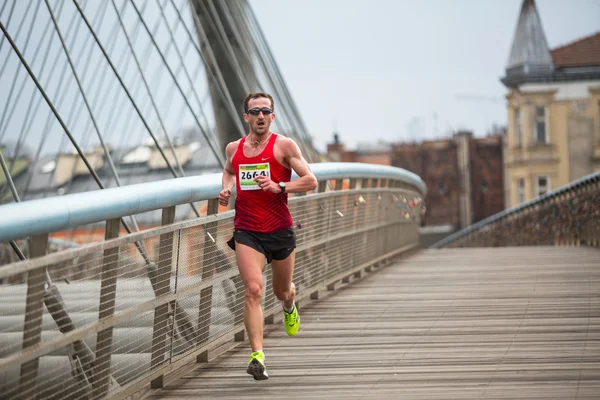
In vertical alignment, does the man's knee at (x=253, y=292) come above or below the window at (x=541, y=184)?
above

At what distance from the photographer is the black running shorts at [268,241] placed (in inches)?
258

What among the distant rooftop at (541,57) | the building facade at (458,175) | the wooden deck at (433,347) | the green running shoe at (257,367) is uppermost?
the distant rooftop at (541,57)

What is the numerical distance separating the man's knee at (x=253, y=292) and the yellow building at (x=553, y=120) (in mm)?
47300

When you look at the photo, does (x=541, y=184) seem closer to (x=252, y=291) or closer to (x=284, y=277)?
(x=284, y=277)

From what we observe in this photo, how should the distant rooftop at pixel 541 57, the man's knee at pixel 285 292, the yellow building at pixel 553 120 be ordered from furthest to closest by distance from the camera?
the distant rooftop at pixel 541 57 → the yellow building at pixel 553 120 → the man's knee at pixel 285 292

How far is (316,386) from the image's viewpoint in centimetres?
641

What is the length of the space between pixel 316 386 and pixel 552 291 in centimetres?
472

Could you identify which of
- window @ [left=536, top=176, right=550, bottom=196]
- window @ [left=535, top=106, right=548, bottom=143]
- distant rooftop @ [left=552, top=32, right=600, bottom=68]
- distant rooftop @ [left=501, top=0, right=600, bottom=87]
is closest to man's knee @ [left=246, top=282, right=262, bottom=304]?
window @ [left=535, top=106, right=548, bottom=143]

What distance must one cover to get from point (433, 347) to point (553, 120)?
46.5 m

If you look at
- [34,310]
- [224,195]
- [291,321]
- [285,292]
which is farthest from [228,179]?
[34,310]

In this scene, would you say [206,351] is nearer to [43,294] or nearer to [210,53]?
[43,294]

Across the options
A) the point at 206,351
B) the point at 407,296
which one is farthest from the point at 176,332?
the point at 407,296

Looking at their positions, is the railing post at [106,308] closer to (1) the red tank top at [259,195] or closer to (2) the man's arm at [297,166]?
(1) the red tank top at [259,195]

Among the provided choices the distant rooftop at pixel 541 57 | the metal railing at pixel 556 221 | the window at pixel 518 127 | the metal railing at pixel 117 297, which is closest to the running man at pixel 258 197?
the metal railing at pixel 117 297
